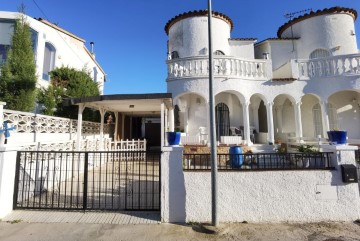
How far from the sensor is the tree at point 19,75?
7.84 m

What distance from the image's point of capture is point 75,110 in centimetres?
1112

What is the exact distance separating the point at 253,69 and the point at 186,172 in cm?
926

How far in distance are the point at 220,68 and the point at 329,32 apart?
9.50 metres

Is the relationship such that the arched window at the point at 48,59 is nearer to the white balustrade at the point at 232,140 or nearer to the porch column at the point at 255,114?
the white balustrade at the point at 232,140

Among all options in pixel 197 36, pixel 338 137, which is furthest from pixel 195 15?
pixel 338 137

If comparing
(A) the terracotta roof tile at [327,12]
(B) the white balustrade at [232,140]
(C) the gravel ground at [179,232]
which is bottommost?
(C) the gravel ground at [179,232]

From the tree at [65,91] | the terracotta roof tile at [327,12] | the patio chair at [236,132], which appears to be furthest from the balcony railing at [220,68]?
the terracotta roof tile at [327,12]

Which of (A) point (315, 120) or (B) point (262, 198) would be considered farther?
(A) point (315, 120)

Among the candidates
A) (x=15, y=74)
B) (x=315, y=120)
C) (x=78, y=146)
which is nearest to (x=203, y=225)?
(x=78, y=146)

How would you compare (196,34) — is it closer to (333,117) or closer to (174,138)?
(333,117)

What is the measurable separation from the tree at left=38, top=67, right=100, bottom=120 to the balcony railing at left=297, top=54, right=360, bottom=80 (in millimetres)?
13330

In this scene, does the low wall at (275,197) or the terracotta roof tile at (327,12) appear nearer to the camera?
the low wall at (275,197)

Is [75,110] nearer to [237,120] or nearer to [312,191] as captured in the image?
[237,120]

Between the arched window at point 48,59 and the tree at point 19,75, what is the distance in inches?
257
